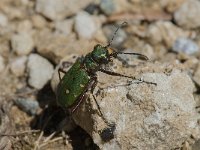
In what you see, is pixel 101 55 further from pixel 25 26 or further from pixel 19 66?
pixel 25 26

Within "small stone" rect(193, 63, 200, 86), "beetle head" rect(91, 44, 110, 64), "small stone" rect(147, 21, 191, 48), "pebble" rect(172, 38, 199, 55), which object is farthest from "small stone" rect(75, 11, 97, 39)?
"small stone" rect(193, 63, 200, 86)

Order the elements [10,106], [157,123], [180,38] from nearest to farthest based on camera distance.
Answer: [157,123] → [10,106] → [180,38]

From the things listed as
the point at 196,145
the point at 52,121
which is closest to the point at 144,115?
the point at 196,145

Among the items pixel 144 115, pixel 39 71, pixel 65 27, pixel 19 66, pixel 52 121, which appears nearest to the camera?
pixel 144 115

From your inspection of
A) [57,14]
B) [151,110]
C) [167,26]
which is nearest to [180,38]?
[167,26]

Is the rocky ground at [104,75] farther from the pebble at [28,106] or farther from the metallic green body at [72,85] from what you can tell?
the metallic green body at [72,85]

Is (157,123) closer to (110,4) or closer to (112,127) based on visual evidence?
(112,127)
